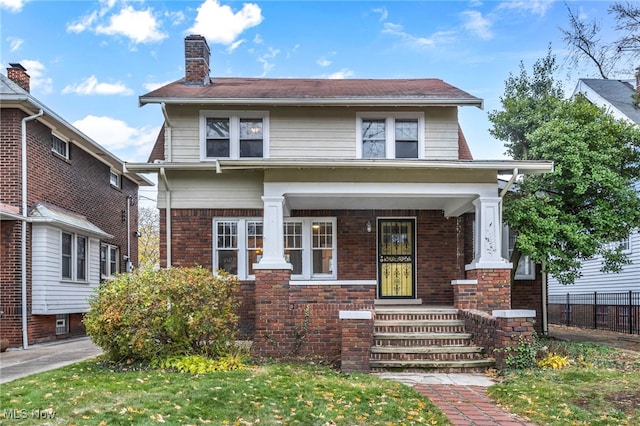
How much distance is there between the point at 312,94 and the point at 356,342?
6268 millimetres

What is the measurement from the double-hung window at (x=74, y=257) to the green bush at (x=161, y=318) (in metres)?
6.47

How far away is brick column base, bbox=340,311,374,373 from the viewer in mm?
8266

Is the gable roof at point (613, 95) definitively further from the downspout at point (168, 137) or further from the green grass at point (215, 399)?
the green grass at point (215, 399)

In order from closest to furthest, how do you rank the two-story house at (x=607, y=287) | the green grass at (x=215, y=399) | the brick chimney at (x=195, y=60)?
1. the green grass at (x=215, y=399)
2. the brick chimney at (x=195, y=60)
3. the two-story house at (x=607, y=287)

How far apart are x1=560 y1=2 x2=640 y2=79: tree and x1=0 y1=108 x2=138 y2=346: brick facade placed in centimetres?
1444

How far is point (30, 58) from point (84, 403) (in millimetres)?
13301

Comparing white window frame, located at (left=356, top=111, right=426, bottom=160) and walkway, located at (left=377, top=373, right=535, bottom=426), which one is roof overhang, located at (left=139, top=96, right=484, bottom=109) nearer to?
white window frame, located at (left=356, top=111, right=426, bottom=160)

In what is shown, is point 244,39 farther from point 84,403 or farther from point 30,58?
point 84,403

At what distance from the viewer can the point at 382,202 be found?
37.5 feet

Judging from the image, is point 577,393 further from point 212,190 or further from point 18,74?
point 18,74

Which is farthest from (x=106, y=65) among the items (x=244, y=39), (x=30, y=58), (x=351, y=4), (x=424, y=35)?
(x=424, y=35)

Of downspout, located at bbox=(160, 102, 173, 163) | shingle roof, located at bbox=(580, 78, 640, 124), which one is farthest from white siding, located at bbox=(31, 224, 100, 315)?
shingle roof, located at bbox=(580, 78, 640, 124)

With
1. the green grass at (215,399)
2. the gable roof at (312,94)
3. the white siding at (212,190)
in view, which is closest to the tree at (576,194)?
the gable roof at (312,94)

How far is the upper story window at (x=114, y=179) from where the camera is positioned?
18.9 m
